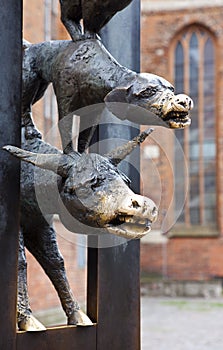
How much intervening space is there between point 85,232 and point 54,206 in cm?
17

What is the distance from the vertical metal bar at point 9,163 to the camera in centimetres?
148

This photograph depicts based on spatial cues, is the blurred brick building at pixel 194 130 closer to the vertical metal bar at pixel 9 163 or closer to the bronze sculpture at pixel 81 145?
the bronze sculpture at pixel 81 145

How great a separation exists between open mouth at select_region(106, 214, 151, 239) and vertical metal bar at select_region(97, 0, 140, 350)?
16.9 inches

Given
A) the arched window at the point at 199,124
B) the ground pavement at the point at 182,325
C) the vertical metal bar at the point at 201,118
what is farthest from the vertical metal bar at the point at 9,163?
the vertical metal bar at the point at 201,118

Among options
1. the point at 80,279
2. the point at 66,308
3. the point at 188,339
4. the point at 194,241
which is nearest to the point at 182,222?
the point at 194,241

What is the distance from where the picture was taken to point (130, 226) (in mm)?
1334

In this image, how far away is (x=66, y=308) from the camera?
1763 mm

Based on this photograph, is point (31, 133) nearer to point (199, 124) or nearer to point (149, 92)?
point (149, 92)

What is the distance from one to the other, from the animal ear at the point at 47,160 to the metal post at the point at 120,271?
0.38m

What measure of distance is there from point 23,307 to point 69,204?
321 mm

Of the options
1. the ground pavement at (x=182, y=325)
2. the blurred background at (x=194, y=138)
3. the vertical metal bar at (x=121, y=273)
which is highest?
the blurred background at (x=194, y=138)

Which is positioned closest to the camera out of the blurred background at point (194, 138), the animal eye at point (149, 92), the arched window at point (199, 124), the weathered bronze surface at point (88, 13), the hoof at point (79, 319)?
the animal eye at point (149, 92)

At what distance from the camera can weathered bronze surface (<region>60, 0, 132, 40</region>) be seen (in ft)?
5.07

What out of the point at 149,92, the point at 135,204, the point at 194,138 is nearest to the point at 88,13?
the point at 149,92
